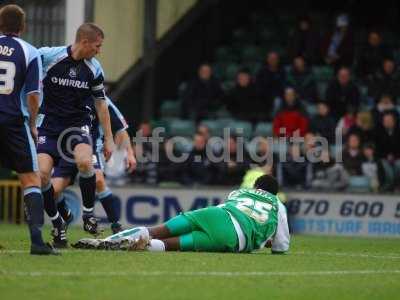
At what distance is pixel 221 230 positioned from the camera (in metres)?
11.0

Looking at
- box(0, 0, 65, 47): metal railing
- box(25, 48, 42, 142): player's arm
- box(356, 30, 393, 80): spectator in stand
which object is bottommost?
box(25, 48, 42, 142): player's arm

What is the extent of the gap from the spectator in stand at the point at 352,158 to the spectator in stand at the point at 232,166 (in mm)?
1738

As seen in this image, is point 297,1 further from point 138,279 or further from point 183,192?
point 138,279

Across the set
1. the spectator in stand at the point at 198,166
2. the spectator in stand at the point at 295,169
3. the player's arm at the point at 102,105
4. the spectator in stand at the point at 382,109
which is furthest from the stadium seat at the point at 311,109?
the player's arm at the point at 102,105

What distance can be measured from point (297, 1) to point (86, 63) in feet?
52.3

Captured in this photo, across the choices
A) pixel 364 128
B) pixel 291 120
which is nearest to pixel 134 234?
pixel 291 120

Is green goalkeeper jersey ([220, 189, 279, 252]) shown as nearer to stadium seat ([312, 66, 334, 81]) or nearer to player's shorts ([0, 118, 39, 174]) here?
player's shorts ([0, 118, 39, 174])

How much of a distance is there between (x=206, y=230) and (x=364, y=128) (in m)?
10.0

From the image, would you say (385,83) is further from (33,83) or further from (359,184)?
(33,83)

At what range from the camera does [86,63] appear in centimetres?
1189

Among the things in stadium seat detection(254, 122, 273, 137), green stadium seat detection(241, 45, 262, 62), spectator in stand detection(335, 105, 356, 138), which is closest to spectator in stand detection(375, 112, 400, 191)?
spectator in stand detection(335, 105, 356, 138)

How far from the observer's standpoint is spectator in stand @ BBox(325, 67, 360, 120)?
2131 centimetres

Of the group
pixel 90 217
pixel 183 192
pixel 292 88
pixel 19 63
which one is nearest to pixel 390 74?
pixel 292 88

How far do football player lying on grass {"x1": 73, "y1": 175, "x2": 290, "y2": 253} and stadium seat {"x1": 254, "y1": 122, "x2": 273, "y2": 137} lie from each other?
10178 millimetres
